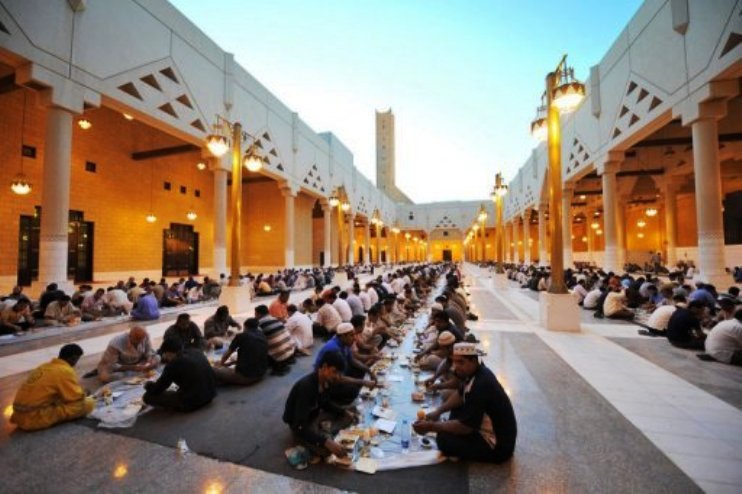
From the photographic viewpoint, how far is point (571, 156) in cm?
1898

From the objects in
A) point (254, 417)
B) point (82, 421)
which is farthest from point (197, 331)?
point (254, 417)

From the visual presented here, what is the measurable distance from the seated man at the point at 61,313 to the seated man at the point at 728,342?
11936 mm

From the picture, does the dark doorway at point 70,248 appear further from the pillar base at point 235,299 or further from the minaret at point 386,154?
the minaret at point 386,154

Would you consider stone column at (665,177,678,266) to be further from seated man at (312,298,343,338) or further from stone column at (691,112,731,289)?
seated man at (312,298,343,338)

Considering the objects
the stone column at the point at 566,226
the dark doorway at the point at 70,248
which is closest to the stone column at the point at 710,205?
the stone column at the point at 566,226

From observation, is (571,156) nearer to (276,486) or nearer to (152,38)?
(152,38)

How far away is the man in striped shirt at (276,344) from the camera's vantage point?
4.62m

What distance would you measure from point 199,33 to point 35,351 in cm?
1312

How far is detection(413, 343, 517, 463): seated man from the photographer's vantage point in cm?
243

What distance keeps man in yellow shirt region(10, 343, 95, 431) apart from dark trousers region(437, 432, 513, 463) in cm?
344

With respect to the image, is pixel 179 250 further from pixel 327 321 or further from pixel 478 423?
pixel 478 423

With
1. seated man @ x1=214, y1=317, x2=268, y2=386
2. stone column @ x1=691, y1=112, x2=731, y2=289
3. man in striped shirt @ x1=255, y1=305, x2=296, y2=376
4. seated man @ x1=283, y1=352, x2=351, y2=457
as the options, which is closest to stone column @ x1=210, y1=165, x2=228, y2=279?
man in striped shirt @ x1=255, y1=305, x2=296, y2=376

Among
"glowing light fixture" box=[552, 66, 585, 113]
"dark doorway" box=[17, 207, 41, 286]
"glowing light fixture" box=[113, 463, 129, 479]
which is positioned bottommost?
"glowing light fixture" box=[113, 463, 129, 479]

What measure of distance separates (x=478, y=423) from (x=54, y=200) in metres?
11.1
